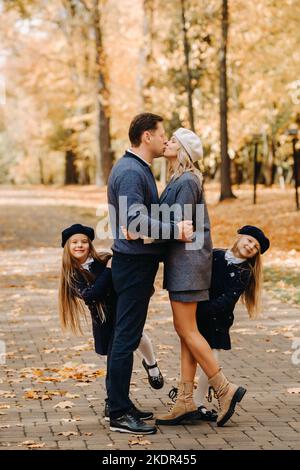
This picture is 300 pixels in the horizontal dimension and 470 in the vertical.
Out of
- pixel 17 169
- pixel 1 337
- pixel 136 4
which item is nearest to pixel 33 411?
pixel 1 337

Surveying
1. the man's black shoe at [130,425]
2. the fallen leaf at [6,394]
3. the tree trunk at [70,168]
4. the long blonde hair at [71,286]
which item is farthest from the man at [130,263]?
the tree trunk at [70,168]

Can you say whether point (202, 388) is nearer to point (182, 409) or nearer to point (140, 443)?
point (182, 409)

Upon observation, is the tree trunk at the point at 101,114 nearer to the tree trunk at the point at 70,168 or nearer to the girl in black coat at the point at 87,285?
the tree trunk at the point at 70,168

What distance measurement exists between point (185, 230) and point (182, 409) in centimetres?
128

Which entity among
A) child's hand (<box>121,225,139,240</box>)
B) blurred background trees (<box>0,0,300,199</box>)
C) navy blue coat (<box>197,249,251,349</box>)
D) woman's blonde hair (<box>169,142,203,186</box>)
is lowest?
navy blue coat (<box>197,249,251,349</box>)

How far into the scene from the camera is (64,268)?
6.80 metres

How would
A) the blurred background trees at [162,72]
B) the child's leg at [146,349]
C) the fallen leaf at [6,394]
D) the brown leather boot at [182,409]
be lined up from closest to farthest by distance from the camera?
the brown leather boot at [182,409], the child's leg at [146,349], the fallen leaf at [6,394], the blurred background trees at [162,72]

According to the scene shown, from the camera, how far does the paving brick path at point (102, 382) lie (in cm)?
616

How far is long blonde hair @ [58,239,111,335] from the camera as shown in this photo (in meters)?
6.79

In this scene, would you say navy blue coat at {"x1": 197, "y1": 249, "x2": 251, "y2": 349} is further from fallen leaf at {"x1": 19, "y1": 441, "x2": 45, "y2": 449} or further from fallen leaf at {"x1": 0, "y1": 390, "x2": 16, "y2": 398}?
fallen leaf at {"x1": 0, "y1": 390, "x2": 16, "y2": 398}

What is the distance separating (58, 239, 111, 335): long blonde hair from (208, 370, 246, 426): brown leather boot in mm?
876

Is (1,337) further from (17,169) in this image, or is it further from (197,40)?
(17,169)

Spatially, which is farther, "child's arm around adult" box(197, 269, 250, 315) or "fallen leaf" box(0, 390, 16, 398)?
"fallen leaf" box(0, 390, 16, 398)

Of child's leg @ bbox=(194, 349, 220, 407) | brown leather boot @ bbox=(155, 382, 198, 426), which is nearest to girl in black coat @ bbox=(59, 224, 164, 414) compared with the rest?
brown leather boot @ bbox=(155, 382, 198, 426)
